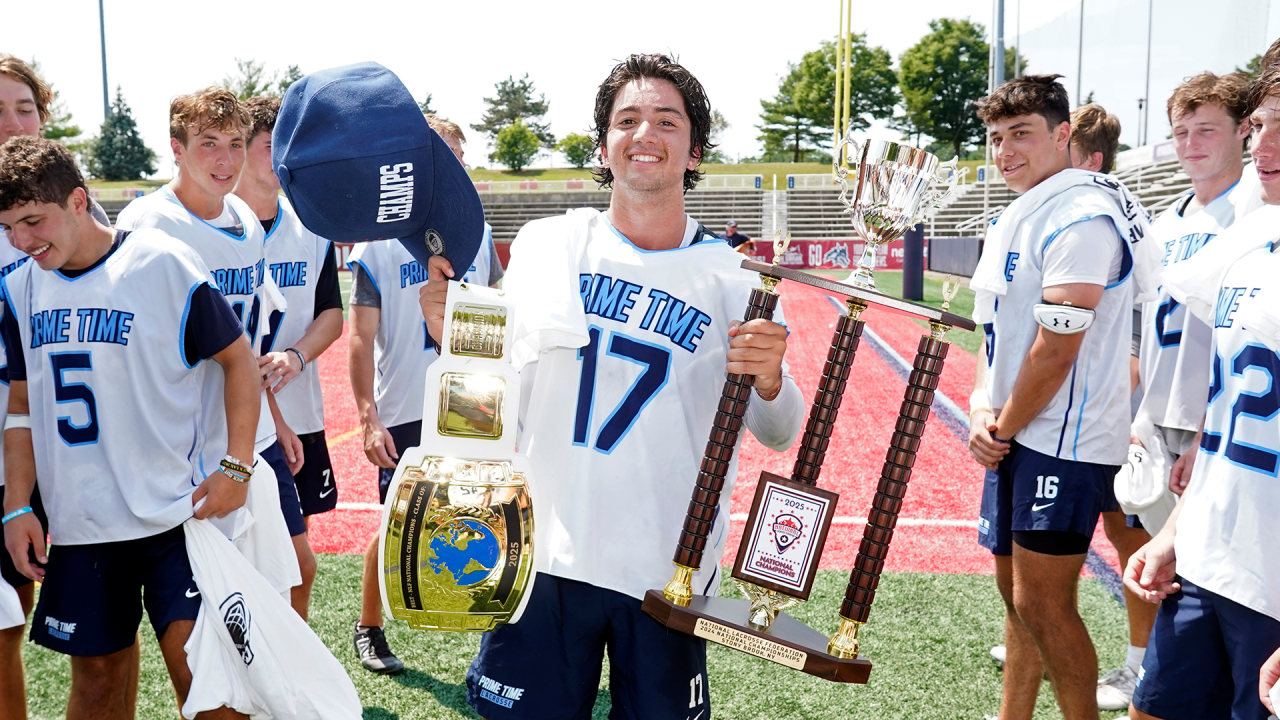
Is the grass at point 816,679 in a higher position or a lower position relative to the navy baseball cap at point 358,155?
lower

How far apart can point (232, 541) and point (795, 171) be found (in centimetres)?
5753

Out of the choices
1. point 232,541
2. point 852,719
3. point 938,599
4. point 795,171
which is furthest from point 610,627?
point 795,171

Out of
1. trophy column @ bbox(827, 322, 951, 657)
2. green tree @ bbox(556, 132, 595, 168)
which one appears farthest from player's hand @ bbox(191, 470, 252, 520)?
green tree @ bbox(556, 132, 595, 168)

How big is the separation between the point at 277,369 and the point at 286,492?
455 millimetres

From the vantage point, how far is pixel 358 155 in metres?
1.67

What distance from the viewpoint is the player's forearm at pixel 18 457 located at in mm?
2660

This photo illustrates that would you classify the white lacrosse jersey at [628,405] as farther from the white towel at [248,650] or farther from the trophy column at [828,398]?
the white towel at [248,650]

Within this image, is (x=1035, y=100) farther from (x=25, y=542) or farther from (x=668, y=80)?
(x=25, y=542)

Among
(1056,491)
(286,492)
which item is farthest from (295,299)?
(1056,491)

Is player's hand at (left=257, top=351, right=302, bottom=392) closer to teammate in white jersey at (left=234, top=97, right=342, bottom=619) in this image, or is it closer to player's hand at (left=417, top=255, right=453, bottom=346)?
teammate in white jersey at (left=234, top=97, right=342, bottom=619)

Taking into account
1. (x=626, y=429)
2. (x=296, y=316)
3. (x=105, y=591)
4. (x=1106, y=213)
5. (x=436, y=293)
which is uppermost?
(x=1106, y=213)

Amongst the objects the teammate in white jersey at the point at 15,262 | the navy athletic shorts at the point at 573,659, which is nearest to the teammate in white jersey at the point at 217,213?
the teammate in white jersey at the point at 15,262

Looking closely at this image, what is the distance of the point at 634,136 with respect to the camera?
6.73 ft

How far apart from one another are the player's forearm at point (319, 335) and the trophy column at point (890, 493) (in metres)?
2.52
